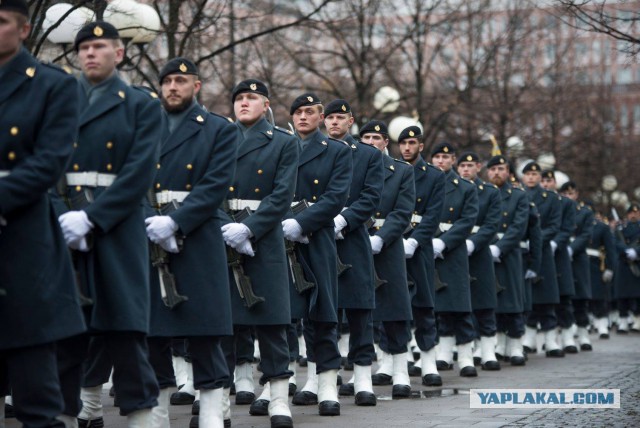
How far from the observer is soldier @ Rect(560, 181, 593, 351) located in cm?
1980

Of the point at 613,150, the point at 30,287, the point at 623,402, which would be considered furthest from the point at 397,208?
the point at 613,150

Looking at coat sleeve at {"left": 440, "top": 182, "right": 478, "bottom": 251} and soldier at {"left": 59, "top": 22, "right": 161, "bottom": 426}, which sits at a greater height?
coat sleeve at {"left": 440, "top": 182, "right": 478, "bottom": 251}

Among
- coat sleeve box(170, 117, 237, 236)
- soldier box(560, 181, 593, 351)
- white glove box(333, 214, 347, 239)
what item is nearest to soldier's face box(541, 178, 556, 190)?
soldier box(560, 181, 593, 351)

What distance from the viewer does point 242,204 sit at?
31.8 feet

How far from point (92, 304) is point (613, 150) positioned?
117ft

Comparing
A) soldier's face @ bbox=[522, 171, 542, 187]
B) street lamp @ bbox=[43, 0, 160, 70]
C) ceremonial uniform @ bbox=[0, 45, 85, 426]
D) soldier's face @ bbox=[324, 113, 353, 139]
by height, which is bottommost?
ceremonial uniform @ bbox=[0, 45, 85, 426]

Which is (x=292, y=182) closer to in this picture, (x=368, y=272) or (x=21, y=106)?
(x=368, y=272)

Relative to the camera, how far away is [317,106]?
11.1 metres

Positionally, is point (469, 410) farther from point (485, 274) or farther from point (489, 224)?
point (489, 224)

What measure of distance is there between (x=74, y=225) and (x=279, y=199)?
8.84 feet

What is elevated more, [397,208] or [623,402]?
[397,208]

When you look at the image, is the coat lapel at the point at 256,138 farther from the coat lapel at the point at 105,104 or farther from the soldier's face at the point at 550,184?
the soldier's face at the point at 550,184

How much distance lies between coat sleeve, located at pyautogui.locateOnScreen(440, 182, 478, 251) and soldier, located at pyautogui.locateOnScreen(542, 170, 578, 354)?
3964mm

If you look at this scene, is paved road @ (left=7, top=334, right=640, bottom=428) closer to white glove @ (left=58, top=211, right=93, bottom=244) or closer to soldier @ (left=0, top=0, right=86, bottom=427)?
white glove @ (left=58, top=211, right=93, bottom=244)
